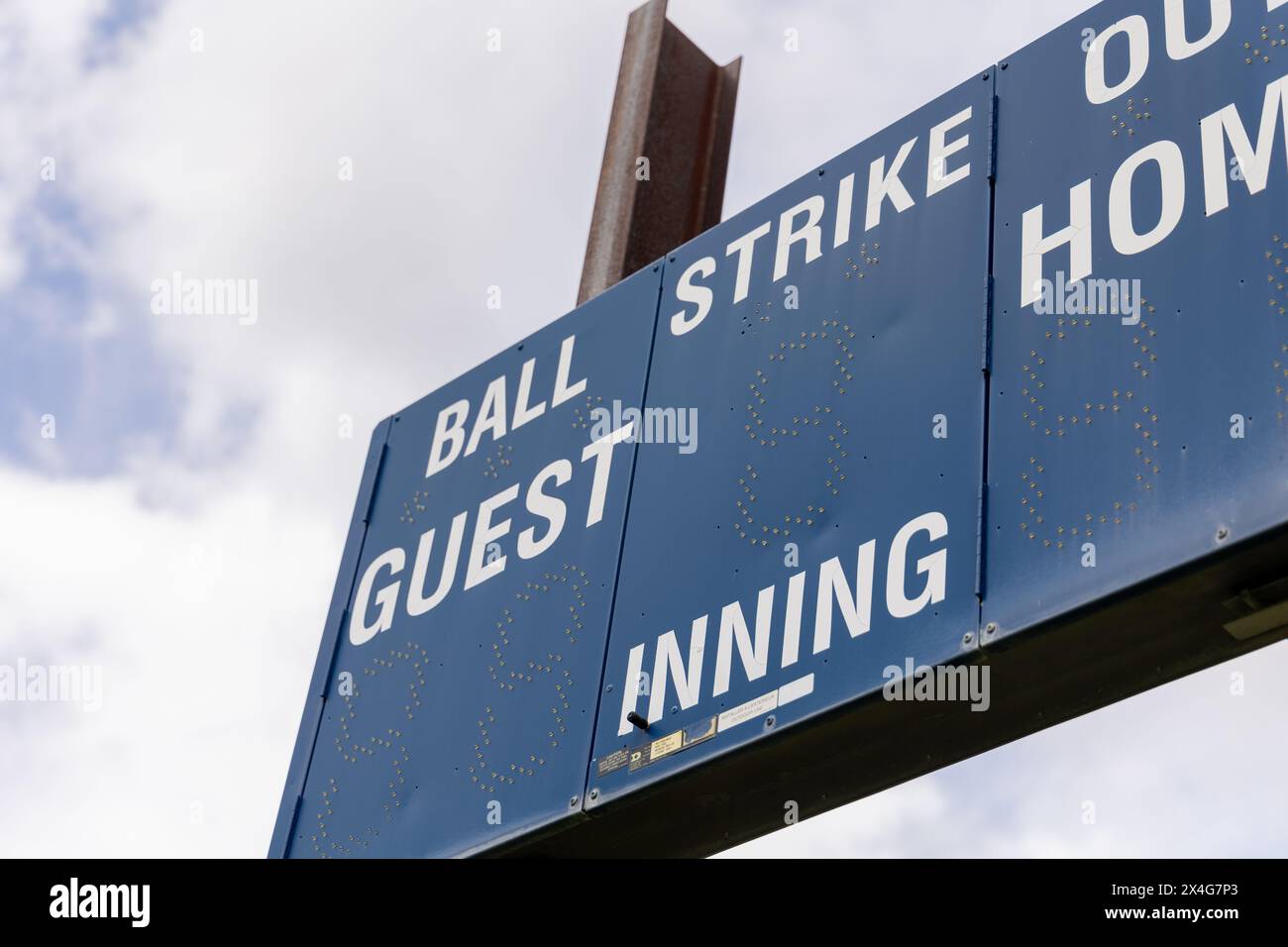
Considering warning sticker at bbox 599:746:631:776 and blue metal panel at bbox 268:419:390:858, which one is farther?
blue metal panel at bbox 268:419:390:858

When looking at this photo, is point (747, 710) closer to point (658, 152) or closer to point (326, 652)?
point (326, 652)

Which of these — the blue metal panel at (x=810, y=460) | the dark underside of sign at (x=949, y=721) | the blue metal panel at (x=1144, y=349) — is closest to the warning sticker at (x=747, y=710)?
the blue metal panel at (x=810, y=460)

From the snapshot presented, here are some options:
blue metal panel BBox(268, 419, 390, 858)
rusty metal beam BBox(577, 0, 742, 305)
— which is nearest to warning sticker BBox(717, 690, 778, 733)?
blue metal panel BBox(268, 419, 390, 858)

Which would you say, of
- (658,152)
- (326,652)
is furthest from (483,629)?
(658,152)

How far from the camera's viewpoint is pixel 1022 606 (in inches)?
231

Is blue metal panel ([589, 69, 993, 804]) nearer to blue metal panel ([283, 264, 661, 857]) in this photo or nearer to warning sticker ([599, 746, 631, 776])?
warning sticker ([599, 746, 631, 776])

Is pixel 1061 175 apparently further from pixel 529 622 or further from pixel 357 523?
pixel 357 523

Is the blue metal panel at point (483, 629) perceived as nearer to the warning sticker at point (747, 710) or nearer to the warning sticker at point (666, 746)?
the warning sticker at point (666, 746)

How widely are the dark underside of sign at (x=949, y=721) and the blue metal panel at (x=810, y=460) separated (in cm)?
8

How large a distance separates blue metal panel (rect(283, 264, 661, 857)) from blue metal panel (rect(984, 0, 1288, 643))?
1.82 m

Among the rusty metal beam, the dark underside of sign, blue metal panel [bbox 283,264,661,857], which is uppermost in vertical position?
the rusty metal beam

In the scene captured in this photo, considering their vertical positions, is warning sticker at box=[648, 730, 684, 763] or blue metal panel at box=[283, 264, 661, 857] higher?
blue metal panel at box=[283, 264, 661, 857]

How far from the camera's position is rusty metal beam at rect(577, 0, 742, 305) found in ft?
31.2

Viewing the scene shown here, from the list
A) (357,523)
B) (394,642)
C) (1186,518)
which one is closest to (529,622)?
(394,642)
